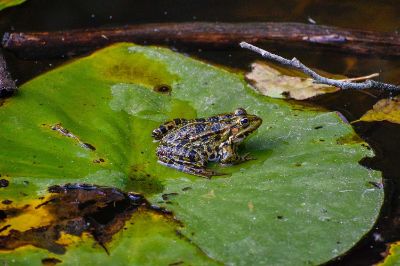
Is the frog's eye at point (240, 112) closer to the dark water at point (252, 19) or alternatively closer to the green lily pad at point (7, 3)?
the dark water at point (252, 19)

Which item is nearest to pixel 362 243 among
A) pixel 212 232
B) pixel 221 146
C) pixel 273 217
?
pixel 273 217

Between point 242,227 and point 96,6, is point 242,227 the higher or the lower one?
the lower one

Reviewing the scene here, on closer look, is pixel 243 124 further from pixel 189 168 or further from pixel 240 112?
pixel 189 168

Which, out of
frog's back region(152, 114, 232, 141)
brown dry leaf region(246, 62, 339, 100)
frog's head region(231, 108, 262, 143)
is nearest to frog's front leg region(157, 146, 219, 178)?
frog's back region(152, 114, 232, 141)

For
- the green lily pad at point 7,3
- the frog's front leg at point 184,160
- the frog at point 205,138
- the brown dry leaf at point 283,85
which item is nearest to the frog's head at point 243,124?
the frog at point 205,138

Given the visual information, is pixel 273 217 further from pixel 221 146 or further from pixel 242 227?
pixel 221 146

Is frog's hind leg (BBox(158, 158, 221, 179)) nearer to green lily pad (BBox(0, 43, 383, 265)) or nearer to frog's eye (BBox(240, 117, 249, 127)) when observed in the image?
green lily pad (BBox(0, 43, 383, 265))
